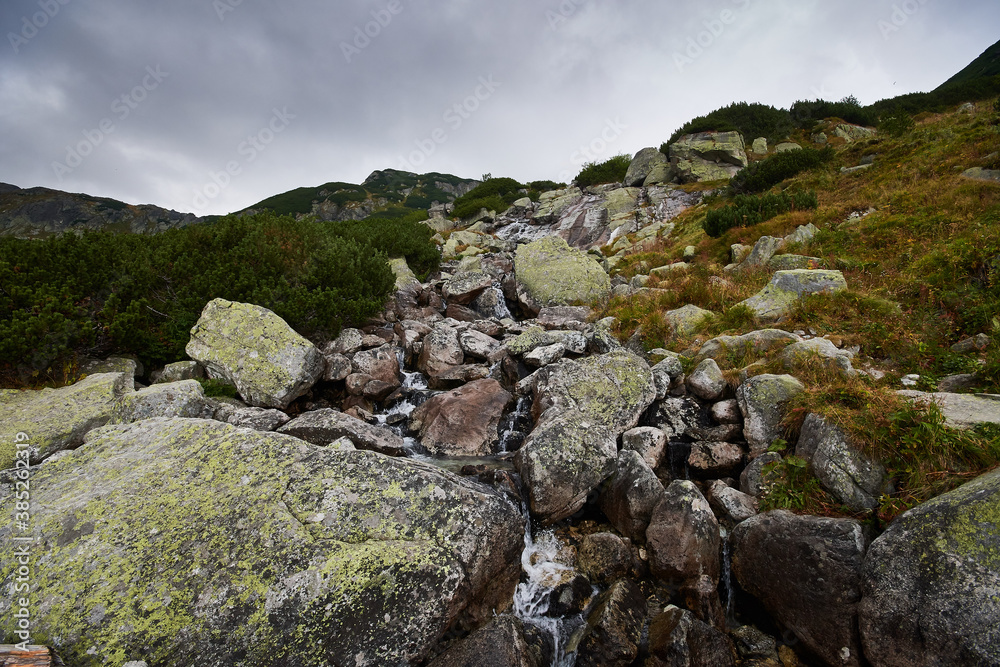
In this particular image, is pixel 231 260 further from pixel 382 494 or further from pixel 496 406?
pixel 382 494

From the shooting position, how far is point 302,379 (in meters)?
9.58

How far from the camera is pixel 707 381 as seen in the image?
26.9ft

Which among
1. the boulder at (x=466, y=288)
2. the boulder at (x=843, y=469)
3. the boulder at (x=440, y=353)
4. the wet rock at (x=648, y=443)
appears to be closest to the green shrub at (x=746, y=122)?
the boulder at (x=466, y=288)

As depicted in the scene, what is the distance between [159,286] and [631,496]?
12.0m

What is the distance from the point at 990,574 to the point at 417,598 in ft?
17.3

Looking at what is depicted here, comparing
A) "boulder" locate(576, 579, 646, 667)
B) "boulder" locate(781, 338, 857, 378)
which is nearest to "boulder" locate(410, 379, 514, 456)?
"boulder" locate(576, 579, 646, 667)

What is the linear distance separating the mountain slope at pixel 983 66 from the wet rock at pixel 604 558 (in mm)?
75151

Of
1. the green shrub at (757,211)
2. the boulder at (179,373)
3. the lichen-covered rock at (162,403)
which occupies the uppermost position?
the green shrub at (757,211)

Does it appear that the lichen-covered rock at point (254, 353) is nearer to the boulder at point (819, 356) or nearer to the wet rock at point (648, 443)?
the wet rock at point (648, 443)

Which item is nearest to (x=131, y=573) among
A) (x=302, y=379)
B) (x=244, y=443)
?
(x=244, y=443)

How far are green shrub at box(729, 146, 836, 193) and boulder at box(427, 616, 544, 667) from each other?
27.6 meters

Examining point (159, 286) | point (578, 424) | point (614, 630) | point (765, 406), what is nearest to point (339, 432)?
point (578, 424)

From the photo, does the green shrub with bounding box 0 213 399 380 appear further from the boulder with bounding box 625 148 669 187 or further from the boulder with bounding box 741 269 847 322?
the boulder with bounding box 625 148 669 187

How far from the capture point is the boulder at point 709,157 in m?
34.1
